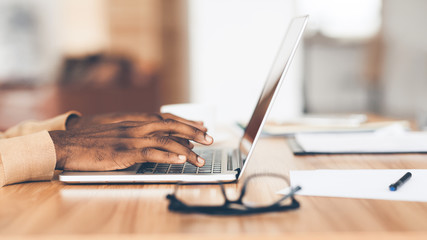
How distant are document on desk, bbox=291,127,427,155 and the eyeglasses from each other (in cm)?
29

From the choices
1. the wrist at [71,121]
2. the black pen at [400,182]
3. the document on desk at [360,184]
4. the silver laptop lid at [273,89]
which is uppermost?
the silver laptop lid at [273,89]

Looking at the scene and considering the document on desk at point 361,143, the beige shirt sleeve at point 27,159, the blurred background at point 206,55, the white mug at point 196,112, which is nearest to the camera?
the beige shirt sleeve at point 27,159

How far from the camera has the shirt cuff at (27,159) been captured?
27.2 inches

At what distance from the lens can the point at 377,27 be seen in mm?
5004

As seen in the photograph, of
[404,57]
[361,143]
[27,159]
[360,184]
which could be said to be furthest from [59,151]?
[404,57]

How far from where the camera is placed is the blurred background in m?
4.36

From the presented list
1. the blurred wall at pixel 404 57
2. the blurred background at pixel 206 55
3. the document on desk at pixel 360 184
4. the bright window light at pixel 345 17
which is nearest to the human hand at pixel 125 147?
the document on desk at pixel 360 184

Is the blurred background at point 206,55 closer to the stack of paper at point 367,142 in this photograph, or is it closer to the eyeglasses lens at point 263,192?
the stack of paper at point 367,142

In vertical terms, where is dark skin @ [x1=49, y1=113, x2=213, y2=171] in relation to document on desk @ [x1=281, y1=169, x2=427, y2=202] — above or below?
above

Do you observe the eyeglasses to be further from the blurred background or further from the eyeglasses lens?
the blurred background

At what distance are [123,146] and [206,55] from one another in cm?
390

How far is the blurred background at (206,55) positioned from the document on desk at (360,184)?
10.9ft

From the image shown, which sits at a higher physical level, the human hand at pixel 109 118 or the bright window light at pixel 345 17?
the bright window light at pixel 345 17

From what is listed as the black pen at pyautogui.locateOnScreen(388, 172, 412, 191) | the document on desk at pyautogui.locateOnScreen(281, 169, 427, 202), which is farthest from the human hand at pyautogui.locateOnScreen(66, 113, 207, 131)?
the black pen at pyautogui.locateOnScreen(388, 172, 412, 191)
